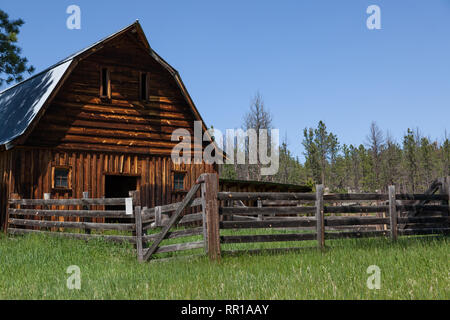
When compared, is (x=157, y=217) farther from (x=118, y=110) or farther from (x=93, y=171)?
(x=118, y=110)

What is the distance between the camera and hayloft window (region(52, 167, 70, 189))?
18.0m

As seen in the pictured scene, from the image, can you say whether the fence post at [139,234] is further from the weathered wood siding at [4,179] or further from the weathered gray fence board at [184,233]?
the weathered wood siding at [4,179]

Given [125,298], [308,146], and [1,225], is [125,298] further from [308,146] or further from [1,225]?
[308,146]

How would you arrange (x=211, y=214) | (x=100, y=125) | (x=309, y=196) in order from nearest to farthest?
(x=211, y=214), (x=309, y=196), (x=100, y=125)

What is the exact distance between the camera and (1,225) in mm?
17828

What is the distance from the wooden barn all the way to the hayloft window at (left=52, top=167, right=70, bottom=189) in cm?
4

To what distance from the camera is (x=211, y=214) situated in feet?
31.4

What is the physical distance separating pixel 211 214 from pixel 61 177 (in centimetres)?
1046

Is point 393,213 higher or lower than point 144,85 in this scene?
lower

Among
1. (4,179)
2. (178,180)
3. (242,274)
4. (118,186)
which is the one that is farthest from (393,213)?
(118,186)

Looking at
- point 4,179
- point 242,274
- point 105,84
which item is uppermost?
point 105,84

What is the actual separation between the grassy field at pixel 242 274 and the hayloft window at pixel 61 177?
660 cm

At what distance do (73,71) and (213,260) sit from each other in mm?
12337
